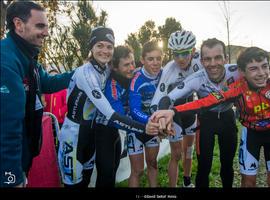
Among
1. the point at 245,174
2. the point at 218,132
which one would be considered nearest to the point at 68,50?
the point at 218,132

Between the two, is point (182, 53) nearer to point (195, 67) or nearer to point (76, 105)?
point (195, 67)

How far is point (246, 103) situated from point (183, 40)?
83cm

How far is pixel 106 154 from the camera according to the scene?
213 centimetres

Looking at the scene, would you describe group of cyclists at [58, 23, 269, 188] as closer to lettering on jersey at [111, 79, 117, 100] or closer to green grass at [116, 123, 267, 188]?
lettering on jersey at [111, 79, 117, 100]

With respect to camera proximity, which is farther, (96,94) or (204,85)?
(204,85)

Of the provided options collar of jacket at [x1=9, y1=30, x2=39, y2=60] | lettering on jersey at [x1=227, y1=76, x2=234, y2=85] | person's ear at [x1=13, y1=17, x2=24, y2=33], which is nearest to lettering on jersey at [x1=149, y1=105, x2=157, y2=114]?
lettering on jersey at [x1=227, y1=76, x2=234, y2=85]

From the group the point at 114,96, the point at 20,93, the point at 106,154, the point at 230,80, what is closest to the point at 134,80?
the point at 114,96

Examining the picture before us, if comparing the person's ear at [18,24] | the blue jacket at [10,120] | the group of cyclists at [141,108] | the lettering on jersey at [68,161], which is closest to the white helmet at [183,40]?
the group of cyclists at [141,108]

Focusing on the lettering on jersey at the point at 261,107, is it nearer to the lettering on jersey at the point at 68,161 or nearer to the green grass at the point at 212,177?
the green grass at the point at 212,177

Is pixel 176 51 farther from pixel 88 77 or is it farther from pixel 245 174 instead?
pixel 245 174

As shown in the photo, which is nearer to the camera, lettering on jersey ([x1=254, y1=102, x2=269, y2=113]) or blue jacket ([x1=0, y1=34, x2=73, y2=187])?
blue jacket ([x1=0, y1=34, x2=73, y2=187])

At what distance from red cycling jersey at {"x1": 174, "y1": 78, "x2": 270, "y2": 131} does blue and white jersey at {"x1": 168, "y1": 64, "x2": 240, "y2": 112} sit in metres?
0.14

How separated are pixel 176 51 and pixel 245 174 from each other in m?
1.18

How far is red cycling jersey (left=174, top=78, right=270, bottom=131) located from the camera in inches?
79.3
